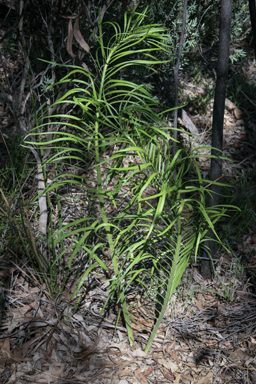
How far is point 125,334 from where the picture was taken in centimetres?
176

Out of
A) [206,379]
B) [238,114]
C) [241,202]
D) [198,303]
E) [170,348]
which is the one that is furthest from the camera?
[238,114]

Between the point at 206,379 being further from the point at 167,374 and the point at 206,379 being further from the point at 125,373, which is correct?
the point at 125,373

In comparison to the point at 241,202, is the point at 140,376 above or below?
below

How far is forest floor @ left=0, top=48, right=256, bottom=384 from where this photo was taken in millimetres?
1574

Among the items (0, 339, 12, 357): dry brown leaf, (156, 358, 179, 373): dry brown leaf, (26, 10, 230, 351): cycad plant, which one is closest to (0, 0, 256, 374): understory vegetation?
(26, 10, 230, 351): cycad plant

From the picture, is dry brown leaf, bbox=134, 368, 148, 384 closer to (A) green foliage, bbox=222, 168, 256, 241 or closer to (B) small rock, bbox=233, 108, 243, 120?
(A) green foliage, bbox=222, 168, 256, 241

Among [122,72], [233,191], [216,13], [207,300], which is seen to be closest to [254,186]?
[233,191]

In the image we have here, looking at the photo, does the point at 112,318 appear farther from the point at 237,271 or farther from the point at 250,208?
the point at 250,208

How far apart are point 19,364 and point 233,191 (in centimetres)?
186

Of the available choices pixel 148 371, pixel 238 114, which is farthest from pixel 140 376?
pixel 238 114

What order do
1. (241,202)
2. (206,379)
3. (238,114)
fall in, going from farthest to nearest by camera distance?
(238,114)
(241,202)
(206,379)

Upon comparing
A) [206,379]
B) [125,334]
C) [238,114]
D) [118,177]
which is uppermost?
[238,114]

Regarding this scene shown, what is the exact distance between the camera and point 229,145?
3.13m

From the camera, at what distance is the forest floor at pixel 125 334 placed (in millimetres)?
1574
